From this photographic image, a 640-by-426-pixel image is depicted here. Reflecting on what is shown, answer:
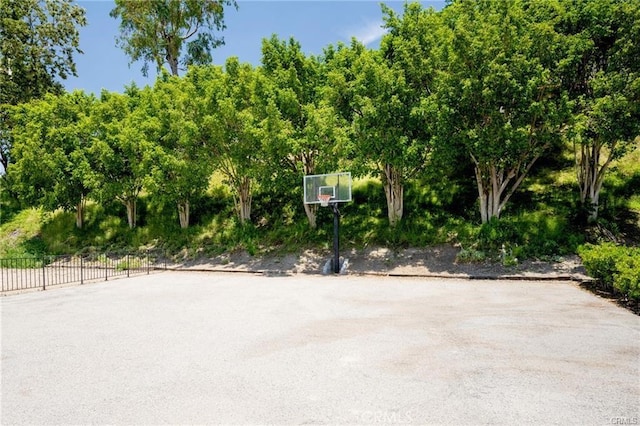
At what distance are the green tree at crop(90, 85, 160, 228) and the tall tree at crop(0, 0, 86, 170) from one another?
10189 mm

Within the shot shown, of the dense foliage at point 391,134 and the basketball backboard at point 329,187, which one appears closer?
the dense foliage at point 391,134

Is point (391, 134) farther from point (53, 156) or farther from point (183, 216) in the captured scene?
point (53, 156)

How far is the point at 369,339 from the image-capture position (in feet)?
19.9

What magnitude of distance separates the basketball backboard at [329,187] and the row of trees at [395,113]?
0.66 metres

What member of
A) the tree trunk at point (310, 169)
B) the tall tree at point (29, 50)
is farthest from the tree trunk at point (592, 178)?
the tall tree at point (29, 50)

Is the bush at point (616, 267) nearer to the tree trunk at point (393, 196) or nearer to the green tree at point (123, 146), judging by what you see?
the tree trunk at point (393, 196)

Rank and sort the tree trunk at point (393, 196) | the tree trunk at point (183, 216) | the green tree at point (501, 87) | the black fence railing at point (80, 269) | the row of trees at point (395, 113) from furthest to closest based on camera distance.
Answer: the tree trunk at point (183, 216) → the tree trunk at point (393, 196) → the black fence railing at point (80, 269) → the row of trees at point (395, 113) → the green tree at point (501, 87)

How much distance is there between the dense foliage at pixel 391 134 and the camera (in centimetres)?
1323

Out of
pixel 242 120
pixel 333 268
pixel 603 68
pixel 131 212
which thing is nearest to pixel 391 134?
pixel 333 268

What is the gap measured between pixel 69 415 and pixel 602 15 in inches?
726

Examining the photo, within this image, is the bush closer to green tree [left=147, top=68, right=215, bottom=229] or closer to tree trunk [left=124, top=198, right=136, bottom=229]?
green tree [left=147, top=68, right=215, bottom=229]

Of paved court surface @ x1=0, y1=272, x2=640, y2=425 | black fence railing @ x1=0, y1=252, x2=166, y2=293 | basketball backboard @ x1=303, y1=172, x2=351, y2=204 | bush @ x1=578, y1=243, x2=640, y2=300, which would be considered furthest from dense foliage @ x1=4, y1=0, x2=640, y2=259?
paved court surface @ x1=0, y1=272, x2=640, y2=425

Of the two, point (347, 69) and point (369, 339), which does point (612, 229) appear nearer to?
point (347, 69)

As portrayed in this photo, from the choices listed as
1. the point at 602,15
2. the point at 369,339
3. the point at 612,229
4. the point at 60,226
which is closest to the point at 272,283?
the point at 369,339
